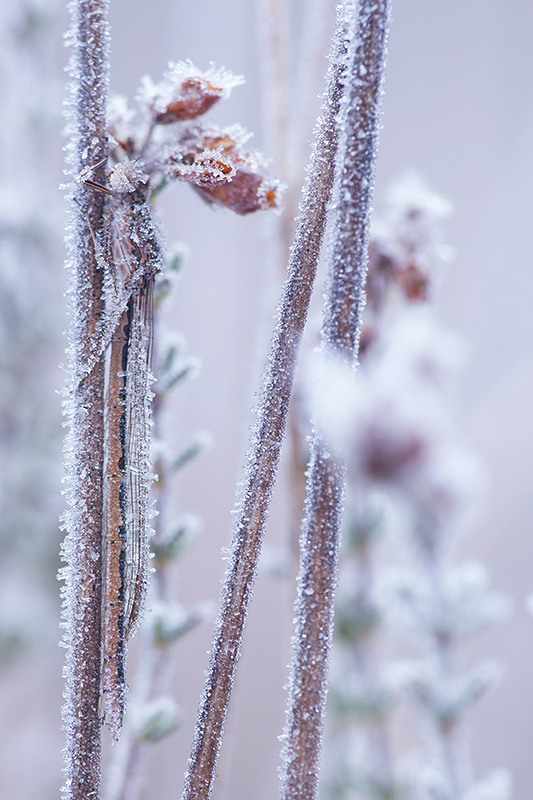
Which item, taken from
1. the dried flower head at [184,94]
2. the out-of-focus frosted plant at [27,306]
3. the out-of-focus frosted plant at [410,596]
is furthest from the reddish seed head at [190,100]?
the out-of-focus frosted plant at [27,306]

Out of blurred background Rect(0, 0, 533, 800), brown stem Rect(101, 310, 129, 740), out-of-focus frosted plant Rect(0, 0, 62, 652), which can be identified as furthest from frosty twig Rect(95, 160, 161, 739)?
out-of-focus frosted plant Rect(0, 0, 62, 652)

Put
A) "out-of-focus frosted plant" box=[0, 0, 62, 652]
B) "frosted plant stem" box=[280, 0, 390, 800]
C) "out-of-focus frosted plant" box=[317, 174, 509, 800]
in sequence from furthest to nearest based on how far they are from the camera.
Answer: "out-of-focus frosted plant" box=[0, 0, 62, 652]
"out-of-focus frosted plant" box=[317, 174, 509, 800]
"frosted plant stem" box=[280, 0, 390, 800]

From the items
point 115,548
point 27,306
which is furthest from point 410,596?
point 27,306

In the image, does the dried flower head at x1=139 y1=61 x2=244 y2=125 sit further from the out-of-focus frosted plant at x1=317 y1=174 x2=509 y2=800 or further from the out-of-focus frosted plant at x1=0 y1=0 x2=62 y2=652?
the out-of-focus frosted plant at x1=0 y1=0 x2=62 y2=652

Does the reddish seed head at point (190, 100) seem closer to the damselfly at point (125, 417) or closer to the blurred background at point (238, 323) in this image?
the damselfly at point (125, 417)

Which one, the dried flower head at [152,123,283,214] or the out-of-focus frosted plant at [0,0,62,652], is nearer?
the dried flower head at [152,123,283,214]

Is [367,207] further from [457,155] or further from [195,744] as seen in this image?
[457,155]

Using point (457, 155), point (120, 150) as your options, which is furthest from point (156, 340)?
point (457, 155)
